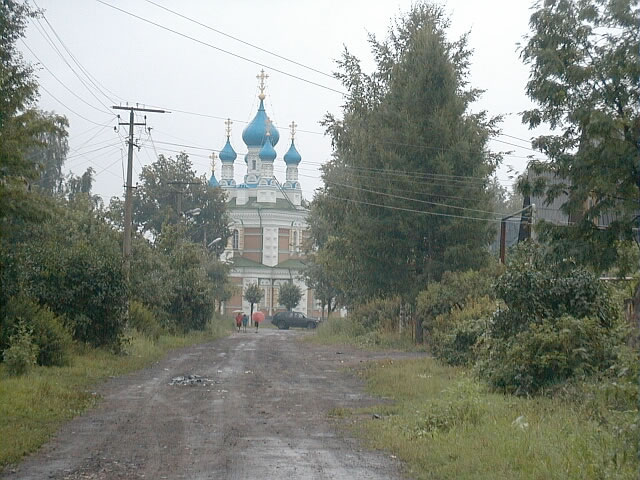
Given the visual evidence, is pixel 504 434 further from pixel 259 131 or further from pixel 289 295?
pixel 259 131

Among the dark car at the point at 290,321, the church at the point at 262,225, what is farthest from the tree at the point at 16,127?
the church at the point at 262,225

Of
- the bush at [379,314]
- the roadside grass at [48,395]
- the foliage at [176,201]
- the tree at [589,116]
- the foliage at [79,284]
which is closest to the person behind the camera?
the roadside grass at [48,395]

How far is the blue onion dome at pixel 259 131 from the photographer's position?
95125 millimetres

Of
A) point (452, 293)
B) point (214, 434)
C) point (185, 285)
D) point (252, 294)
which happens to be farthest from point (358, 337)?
point (252, 294)

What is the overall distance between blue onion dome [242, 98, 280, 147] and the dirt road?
236 ft

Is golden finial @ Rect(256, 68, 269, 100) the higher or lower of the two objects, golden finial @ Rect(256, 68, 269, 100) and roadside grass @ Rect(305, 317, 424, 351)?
the higher

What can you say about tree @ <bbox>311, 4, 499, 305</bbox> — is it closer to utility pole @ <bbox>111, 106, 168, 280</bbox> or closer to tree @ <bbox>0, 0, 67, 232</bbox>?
utility pole @ <bbox>111, 106, 168, 280</bbox>

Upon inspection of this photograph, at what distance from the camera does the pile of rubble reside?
21.5 metres

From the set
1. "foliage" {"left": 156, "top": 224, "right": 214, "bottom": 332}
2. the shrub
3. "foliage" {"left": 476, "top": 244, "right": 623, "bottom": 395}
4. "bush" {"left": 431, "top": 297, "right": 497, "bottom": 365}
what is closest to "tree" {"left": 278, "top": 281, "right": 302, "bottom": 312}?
"foliage" {"left": 156, "top": 224, "right": 214, "bottom": 332}

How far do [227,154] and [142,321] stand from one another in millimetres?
64102

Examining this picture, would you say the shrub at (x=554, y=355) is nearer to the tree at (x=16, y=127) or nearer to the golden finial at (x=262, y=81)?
the tree at (x=16, y=127)

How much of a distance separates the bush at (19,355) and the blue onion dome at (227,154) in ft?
259

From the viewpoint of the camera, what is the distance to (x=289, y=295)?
301ft

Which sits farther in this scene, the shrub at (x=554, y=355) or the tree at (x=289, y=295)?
the tree at (x=289, y=295)
